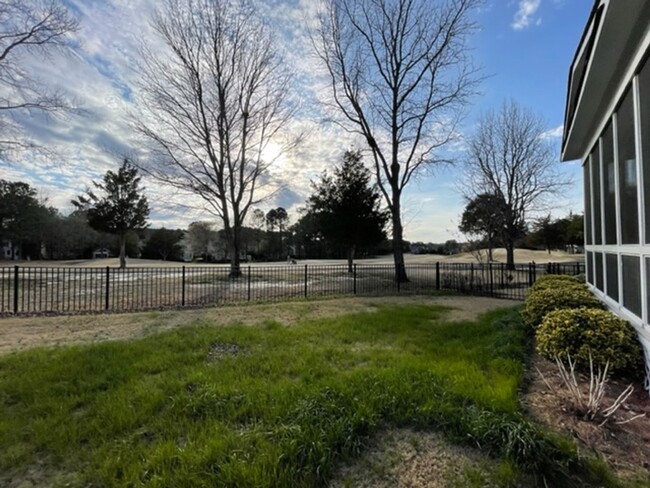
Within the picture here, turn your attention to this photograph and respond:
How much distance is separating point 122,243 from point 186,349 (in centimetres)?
2314

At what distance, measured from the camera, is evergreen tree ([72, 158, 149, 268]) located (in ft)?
73.2

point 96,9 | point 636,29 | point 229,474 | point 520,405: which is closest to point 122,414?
point 229,474

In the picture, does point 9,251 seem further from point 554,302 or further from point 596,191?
point 596,191

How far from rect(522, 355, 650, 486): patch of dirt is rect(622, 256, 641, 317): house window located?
98 cm

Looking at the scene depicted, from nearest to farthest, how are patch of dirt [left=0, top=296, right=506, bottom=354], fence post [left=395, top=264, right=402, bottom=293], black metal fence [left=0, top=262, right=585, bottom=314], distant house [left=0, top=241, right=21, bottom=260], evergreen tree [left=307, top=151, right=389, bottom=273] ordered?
patch of dirt [left=0, top=296, right=506, bottom=354]
black metal fence [left=0, top=262, right=585, bottom=314]
fence post [left=395, top=264, right=402, bottom=293]
evergreen tree [left=307, top=151, right=389, bottom=273]
distant house [left=0, top=241, right=21, bottom=260]

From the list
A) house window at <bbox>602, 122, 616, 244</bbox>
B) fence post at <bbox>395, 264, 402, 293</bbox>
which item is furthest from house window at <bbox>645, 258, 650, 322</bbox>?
fence post at <bbox>395, 264, 402, 293</bbox>

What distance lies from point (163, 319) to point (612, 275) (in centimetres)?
788

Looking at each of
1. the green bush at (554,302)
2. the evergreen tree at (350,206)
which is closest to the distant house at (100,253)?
the evergreen tree at (350,206)

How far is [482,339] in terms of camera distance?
4699mm

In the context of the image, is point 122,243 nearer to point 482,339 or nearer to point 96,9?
point 96,9

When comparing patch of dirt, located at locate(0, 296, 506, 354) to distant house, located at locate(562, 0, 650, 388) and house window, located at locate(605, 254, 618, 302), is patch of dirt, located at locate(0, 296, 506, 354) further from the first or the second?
distant house, located at locate(562, 0, 650, 388)

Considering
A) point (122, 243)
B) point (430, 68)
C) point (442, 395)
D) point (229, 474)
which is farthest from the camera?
point (122, 243)

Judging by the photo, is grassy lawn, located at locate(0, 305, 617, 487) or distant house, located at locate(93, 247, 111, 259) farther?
distant house, located at locate(93, 247, 111, 259)

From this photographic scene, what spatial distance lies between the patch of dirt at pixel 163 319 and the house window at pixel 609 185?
9.38 feet
